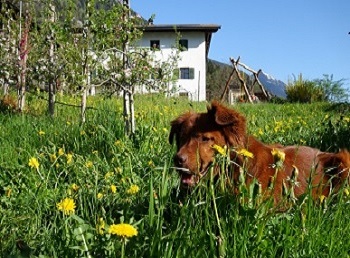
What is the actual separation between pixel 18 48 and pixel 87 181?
7.73 metres

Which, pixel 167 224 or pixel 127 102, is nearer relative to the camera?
pixel 167 224

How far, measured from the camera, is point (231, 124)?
11.7 feet

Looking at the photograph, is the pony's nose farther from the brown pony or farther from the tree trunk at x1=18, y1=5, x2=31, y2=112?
the tree trunk at x1=18, y1=5, x2=31, y2=112

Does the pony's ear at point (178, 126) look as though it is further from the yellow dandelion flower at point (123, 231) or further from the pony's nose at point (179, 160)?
the yellow dandelion flower at point (123, 231)

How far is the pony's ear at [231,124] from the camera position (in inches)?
140

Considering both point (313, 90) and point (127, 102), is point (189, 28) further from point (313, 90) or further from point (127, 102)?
point (127, 102)

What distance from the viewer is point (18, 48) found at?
10055mm

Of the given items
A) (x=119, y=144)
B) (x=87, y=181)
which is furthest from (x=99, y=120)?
(x=87, y=181)

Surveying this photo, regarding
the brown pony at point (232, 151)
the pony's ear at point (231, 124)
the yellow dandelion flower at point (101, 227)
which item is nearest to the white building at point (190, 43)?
the brown pony at point (232, 151)

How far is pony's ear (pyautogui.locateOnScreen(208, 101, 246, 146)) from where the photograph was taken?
3564 millimetres

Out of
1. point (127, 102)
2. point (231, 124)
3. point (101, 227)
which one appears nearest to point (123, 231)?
point (101, 227)

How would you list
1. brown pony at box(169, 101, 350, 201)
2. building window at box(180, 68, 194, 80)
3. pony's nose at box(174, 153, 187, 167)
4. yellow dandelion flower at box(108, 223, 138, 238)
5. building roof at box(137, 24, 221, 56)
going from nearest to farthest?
yellow dandelion flower at box(108, 223, 138, 238)
pony's nose at box(174, 153, 187, 167)
brown pony at box(169, 101, 350, 201)
building roof at box(137, 24, 221, 56)
building window at box(180, 68, 194, 80)

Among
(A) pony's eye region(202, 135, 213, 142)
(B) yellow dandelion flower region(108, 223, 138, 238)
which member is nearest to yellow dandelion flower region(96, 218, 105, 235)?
(B) yellow dandelion flower region(108, 223, 138, 238)

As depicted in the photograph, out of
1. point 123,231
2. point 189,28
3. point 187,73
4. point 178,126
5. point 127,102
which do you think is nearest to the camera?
point 123,231
